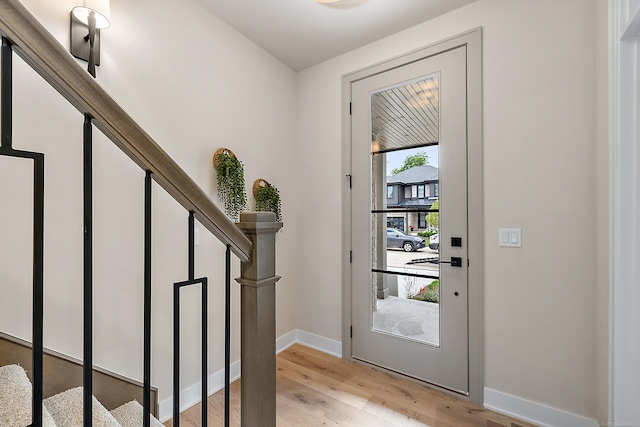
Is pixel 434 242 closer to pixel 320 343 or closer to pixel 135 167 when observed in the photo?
pixel 320 343

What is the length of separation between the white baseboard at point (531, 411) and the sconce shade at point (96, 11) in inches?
117

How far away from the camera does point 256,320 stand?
0.98m

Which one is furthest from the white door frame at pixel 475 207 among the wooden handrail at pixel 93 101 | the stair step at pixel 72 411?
the stair step at pixel 72 411

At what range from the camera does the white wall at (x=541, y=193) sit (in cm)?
163

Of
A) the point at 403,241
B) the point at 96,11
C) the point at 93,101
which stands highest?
the point at 96,11

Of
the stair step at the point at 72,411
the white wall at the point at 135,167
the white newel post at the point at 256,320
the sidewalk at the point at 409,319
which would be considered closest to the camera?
the white newel post at the point at 256,320

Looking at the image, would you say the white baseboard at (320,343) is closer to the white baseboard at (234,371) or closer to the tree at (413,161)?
the white baseboard at (234,371)

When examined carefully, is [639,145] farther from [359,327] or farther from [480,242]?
[359,327]

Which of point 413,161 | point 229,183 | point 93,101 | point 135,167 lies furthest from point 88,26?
point 413,161

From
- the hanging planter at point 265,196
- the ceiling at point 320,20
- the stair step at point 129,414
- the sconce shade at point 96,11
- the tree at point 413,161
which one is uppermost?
the ceiling at point 320,20

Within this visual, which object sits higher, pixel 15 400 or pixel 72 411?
pixel 15 400

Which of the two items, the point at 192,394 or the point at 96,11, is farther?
the point at 192,394

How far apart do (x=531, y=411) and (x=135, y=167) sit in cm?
267

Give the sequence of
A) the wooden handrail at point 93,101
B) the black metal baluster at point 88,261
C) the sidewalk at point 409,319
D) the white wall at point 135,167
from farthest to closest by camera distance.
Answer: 1. the sidewalk at point 409,319
2. the white wall at point 135,167
3. the black metal baluster at point 88,261
4. the wooden handrail at point 93,101
